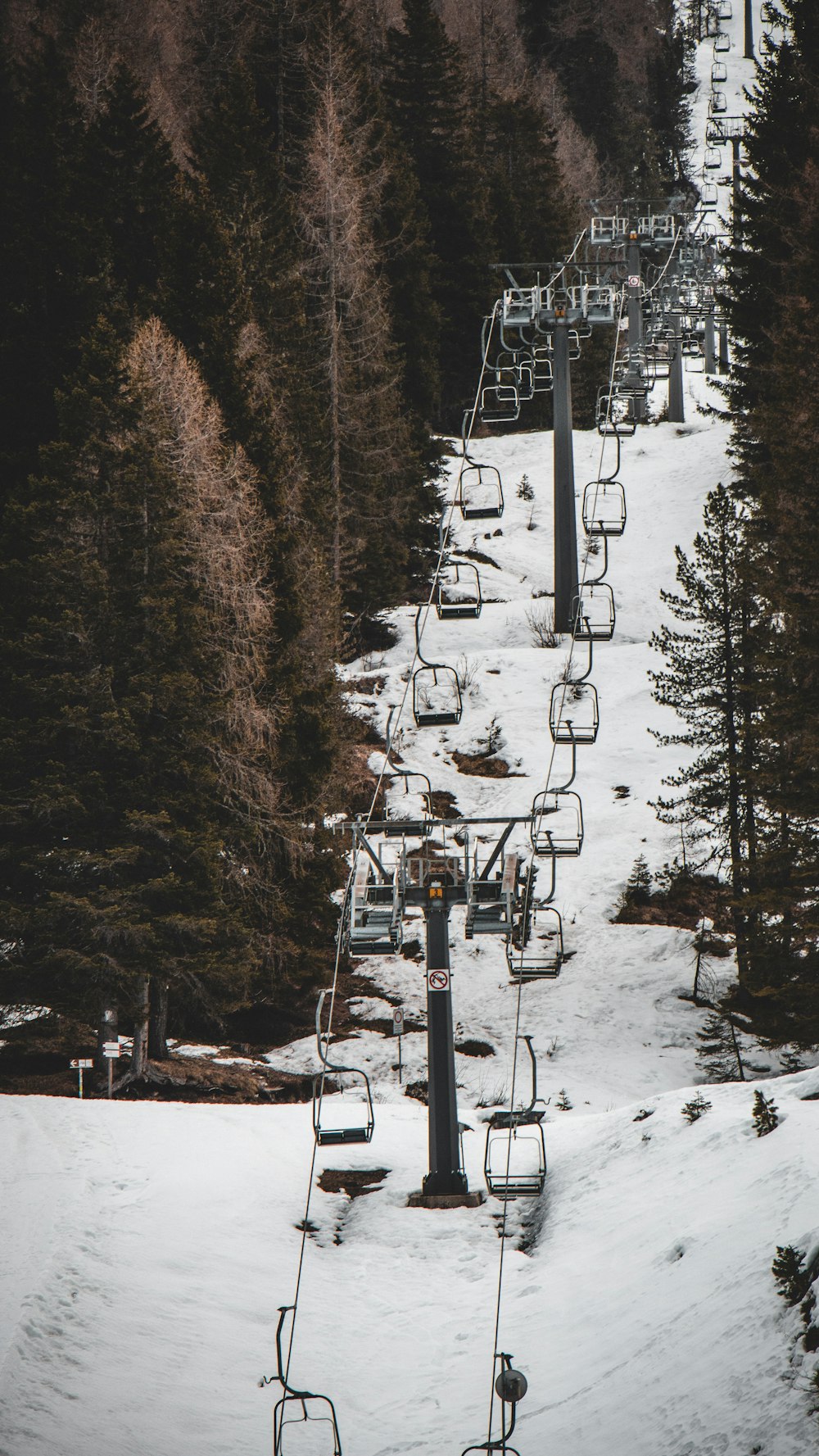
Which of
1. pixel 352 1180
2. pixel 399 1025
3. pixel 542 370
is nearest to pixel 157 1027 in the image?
pixel 399 1025

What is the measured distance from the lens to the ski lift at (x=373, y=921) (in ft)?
49.6

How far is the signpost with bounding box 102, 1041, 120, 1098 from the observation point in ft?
64.6

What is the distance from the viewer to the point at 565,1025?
25.1m

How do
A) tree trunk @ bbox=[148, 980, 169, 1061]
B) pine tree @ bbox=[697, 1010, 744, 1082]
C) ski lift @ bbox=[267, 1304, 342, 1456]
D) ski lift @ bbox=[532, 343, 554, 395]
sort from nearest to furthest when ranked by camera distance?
1. ski lift @ bbox=[267, 1304, 342, 1456]
2. pine tree @ bbox=[697, 1010, 744, 1082]
3. tree trunk @ bbox=[148, 980, 169, 1061]
4. ski lift @ bbox=[532, 343, 554, 395]

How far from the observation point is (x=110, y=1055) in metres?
19.7

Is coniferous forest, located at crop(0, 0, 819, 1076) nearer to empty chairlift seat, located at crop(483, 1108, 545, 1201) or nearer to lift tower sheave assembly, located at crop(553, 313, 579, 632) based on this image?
lift tower sheave assembly, located at crop(553, 313, 579, 632)

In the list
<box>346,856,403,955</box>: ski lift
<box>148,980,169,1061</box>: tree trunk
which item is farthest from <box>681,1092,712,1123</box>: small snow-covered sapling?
<box>148,980,169,1061</box>: tree trunk

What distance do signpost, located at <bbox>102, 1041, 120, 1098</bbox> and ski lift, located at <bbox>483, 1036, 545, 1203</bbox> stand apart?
5.59 meters

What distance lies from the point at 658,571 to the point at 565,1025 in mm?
19681

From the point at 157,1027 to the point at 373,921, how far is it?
883 centimetres

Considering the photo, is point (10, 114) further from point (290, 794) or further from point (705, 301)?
point (290, 794)

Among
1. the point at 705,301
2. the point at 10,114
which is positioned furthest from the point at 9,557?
the point at 705,301

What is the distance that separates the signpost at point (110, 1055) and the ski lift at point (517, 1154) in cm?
559

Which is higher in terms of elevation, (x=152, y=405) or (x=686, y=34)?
(x=686, y=34)
